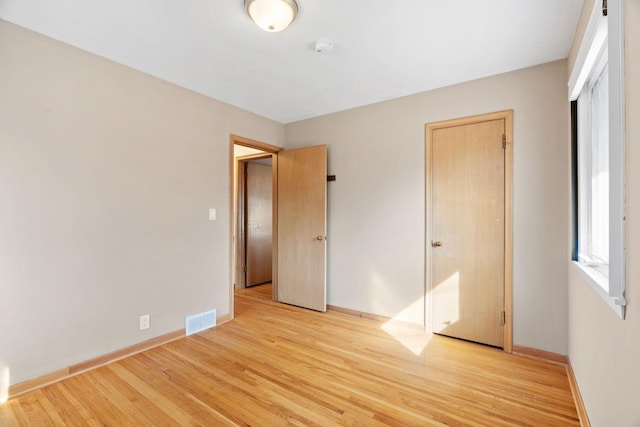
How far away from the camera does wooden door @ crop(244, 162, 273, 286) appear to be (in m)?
4.89

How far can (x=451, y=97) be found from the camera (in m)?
2.82

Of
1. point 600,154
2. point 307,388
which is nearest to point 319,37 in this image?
point 600,154

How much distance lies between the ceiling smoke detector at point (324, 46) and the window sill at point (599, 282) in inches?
84.9

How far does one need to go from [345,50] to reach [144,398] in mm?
2853

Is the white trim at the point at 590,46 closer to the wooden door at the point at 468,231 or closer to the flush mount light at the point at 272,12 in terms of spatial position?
the wooden door at the point at 468,231

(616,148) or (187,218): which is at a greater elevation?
(616,148)

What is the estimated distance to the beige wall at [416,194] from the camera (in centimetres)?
235

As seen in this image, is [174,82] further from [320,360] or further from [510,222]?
[510,222]

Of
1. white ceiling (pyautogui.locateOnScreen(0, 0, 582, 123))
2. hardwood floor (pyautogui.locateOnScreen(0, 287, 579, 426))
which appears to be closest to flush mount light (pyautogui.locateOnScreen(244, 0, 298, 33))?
white ceiling (pyautogui.locateOnScreen(0, 0, 582, 123))

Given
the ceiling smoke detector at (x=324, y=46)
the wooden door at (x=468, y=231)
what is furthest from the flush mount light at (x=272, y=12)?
the wooden door at (x=468, y=231)

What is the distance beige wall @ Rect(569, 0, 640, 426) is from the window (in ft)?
0.15

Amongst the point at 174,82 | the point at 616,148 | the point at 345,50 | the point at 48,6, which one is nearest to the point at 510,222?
the point at 616,148

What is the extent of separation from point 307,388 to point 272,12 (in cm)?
244

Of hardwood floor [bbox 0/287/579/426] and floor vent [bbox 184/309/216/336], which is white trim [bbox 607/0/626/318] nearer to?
hardwood floor [bbox 0/287/579/426]
